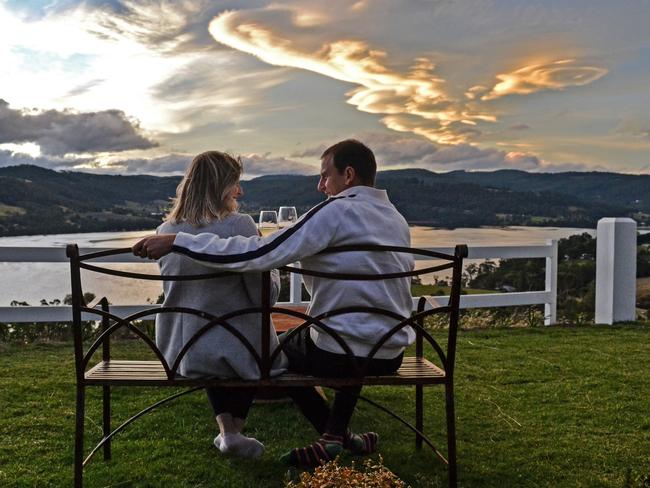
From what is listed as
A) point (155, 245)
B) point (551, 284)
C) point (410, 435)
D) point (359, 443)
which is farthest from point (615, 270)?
point (155, 245)

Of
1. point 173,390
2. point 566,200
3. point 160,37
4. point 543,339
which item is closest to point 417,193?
point 566,200

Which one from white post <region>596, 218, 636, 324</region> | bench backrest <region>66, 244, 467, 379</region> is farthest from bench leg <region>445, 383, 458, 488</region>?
white post <region>596, 218, 636, 324</region>

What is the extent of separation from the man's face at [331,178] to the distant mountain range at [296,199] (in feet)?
25.5

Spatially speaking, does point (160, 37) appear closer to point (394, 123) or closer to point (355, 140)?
point (394, 123)

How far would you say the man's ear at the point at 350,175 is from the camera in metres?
3.13

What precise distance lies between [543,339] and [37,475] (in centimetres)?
557

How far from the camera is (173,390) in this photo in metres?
4.96

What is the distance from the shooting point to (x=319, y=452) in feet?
10.6

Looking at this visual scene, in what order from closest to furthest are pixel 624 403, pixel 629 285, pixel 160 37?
pixel 624 403 → pixel 629 285 → pixel 160 37

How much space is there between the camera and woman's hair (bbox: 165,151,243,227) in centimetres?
306

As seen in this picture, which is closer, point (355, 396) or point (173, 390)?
point (355, 396)

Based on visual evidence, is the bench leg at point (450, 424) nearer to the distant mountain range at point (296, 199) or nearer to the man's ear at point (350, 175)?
the man's ear at point (350, 175)

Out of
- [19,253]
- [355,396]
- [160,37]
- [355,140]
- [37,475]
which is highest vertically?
[160,37]

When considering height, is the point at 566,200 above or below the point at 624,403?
above
